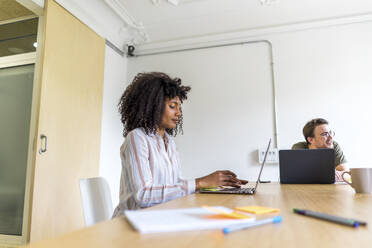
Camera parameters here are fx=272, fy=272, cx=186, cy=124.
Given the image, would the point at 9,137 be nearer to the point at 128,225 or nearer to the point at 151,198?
the point at 151,198

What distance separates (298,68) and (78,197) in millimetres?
2527

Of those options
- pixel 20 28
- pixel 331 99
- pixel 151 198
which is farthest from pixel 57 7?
pixel 331 99

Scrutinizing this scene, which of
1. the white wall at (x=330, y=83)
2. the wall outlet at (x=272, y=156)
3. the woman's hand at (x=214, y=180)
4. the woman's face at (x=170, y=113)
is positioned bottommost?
the woman's hand at (x=214, y=180)

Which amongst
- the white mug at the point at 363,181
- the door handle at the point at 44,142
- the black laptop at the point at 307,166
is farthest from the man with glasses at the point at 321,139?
the door handle at the point at 44,142

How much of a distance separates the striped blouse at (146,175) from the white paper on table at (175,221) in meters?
0.45

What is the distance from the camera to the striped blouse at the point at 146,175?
1036 millimetres

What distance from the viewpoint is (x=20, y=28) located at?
270cm

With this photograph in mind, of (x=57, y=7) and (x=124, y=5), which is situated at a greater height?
(x=124, y=5)

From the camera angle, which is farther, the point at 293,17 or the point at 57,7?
the point at 293,17

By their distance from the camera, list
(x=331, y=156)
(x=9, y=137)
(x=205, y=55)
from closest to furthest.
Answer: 1. (x=331, y=156)
2. (x=9, y=137)
3. (x=205, y=55)

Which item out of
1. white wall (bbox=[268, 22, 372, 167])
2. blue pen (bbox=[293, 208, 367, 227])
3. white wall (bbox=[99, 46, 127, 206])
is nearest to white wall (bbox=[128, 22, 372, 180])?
white wall (bbox=[268, 22, 372, 167])

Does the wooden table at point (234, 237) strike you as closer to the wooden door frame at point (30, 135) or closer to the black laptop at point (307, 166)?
the black laptop at point (307, 166)

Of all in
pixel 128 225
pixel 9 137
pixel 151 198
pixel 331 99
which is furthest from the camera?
pixel 331 99

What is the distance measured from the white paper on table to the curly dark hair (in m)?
0.77
